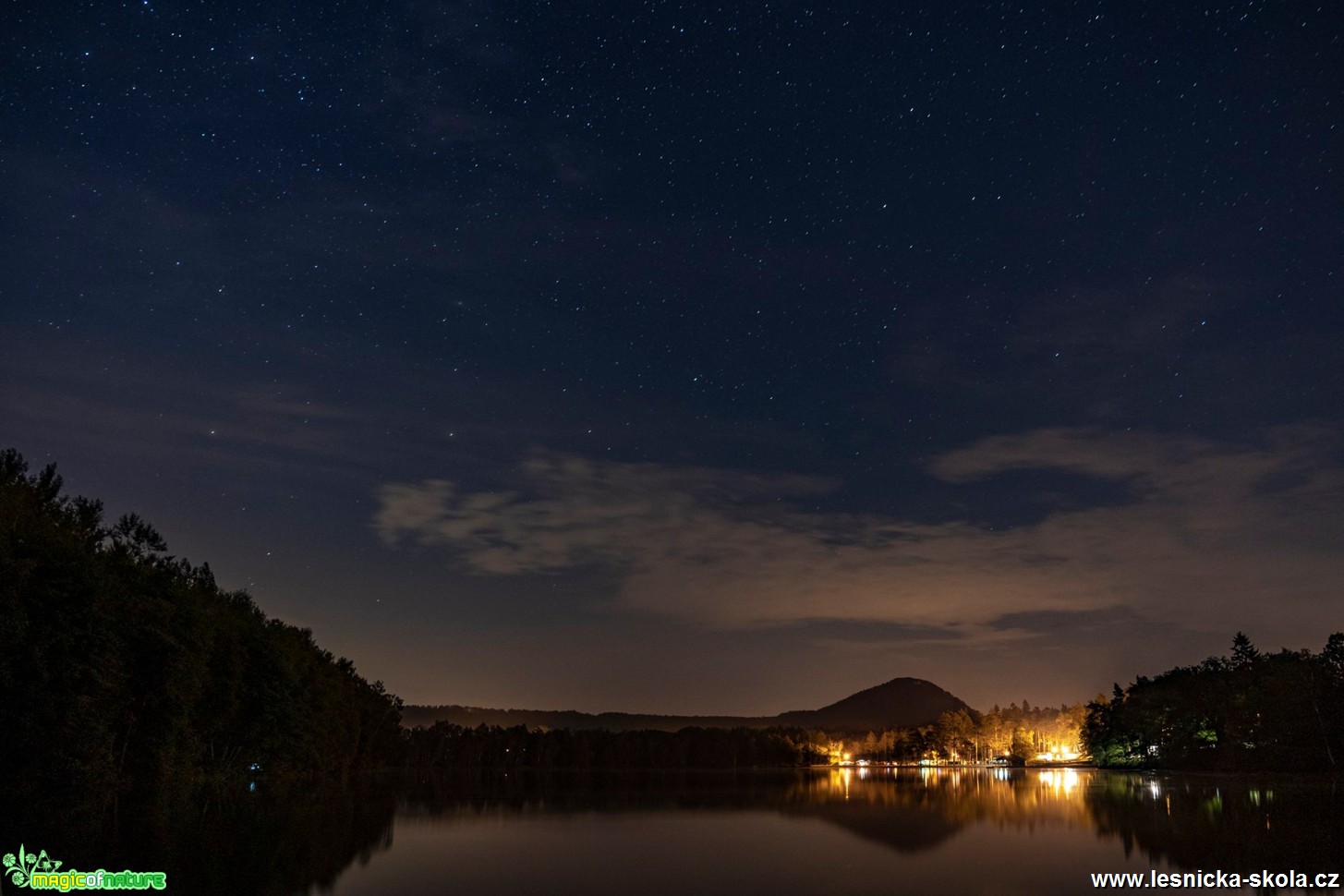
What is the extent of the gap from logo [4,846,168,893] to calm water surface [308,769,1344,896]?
375cm

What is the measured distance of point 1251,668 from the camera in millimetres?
105938

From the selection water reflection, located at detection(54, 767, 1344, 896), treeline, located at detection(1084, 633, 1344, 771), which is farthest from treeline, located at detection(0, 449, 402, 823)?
treeline, located at detection(1084, 633, 1344, 771)

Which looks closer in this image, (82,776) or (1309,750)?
(82,776)

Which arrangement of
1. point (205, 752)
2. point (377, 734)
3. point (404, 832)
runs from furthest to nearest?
point (377, 734) → point (205, 752) → point (404, 832)

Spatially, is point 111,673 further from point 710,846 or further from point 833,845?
point 833,845

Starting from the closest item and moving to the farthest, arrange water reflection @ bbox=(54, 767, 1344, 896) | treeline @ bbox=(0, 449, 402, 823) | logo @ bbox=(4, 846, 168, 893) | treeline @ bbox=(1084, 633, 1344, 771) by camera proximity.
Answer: logo @ bbox=(4, 846, 168, 893) → water reflection @ bbox=(54, 767, 1344, 896) → treeline @ bbox=(0, 449, 402, 823) → treeline @ bbox=(1084, 633, 1344, 771)

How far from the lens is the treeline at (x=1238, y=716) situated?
79375 millimetres

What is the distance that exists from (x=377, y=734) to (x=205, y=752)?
82.8m

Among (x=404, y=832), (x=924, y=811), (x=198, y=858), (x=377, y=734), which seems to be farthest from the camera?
(x=377, y=734)

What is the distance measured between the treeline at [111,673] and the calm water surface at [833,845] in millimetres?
14024

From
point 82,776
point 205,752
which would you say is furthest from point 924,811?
point 205,752

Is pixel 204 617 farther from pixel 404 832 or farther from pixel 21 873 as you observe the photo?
pixel 21 873

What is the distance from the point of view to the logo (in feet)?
66.9

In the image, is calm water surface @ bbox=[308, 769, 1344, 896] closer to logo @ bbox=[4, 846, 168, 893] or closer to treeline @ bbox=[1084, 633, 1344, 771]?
logo @ bbox=[4, 846, 168, 893]
